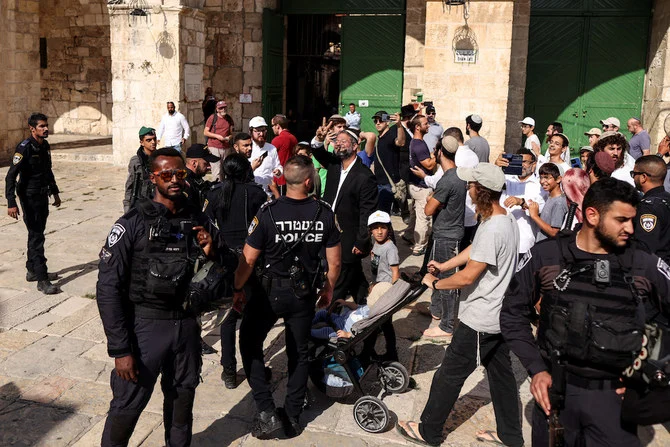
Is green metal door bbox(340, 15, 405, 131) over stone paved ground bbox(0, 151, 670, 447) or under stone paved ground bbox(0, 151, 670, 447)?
over

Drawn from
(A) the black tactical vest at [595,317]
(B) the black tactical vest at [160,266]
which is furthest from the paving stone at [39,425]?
(A) the black tactical vest at [595,317]

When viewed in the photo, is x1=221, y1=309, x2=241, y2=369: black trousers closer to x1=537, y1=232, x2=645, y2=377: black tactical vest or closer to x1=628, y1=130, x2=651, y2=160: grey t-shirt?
x1=537, y1=232, x2=645, y2=377: black tactical vest

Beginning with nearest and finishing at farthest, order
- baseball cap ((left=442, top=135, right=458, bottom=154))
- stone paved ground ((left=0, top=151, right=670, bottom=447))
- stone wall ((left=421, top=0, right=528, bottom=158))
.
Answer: stone paved ground ((left=0, top=151, right=670, bottom=447)) → baseball cap ((left=442, top=135, right=458, bottom=154)) → stone wall ((left=421, top=0, right=528, bottom=158))

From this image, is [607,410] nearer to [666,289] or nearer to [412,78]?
[666,289]

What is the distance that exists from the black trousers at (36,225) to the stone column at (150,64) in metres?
7.24

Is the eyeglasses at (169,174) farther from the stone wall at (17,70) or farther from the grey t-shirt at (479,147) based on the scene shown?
the stone wall at (17,70)

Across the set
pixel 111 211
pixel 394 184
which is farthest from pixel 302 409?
pixel 111 211

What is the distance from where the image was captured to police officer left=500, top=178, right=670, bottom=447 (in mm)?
2834

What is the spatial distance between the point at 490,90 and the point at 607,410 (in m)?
9.60

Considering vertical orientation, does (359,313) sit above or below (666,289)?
below

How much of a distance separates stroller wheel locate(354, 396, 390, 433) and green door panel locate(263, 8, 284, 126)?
12.4 m

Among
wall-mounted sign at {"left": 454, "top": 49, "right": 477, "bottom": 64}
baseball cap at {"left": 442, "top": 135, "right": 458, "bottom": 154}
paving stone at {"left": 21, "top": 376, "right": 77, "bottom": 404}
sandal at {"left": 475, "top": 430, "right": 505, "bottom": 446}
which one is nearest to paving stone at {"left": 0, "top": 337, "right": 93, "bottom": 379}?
paving stone at {"left": 21, "top": 376, "right": 77, "bottom": 404}

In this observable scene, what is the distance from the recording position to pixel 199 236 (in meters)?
3.58

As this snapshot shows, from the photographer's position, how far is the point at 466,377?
159 inches
